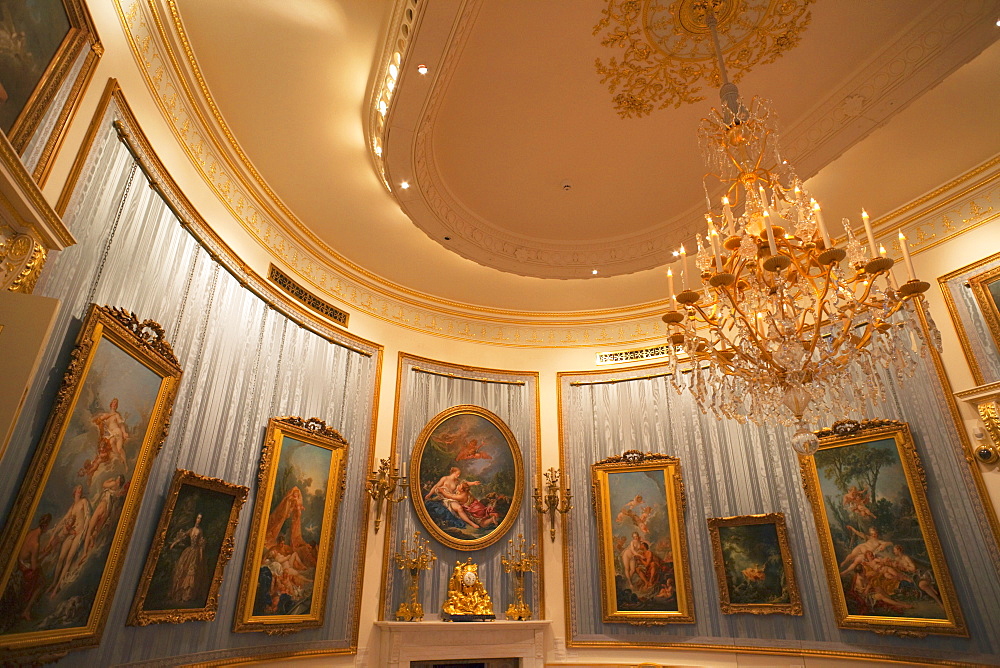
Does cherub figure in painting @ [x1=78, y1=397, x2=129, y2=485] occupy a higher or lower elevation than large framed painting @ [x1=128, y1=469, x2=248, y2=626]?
higher

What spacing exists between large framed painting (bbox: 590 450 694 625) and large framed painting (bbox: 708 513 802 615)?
1.68 ft

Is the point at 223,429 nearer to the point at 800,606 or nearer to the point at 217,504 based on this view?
the point at 217,504

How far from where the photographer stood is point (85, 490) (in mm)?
4289

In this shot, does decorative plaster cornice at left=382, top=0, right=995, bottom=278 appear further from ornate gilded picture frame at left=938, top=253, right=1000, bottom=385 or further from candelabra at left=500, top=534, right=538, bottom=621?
candelabra at left=500, top=534, right=538, bottom=621

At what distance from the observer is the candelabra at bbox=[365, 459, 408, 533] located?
836 cm

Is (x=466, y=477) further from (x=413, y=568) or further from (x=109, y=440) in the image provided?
(x=109, y=440)

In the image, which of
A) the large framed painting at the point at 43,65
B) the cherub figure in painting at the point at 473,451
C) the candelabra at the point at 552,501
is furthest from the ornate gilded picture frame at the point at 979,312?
the large framed painting at the point at 43,65

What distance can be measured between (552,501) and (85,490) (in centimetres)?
662

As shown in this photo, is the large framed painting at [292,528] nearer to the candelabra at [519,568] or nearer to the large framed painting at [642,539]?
the candelabra at [519,568]

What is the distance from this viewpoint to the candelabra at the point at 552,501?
9.29 meters

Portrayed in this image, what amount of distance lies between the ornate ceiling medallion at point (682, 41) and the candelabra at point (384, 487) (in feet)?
19.6

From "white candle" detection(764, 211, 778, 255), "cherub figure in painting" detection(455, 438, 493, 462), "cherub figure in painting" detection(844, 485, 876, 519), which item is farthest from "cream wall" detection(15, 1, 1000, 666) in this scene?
"white candle" detection(764, 211, 778, 255)

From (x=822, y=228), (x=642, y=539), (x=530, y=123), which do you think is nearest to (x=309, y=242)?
(x=530, y=123)

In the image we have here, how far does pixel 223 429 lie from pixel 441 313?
466cm
